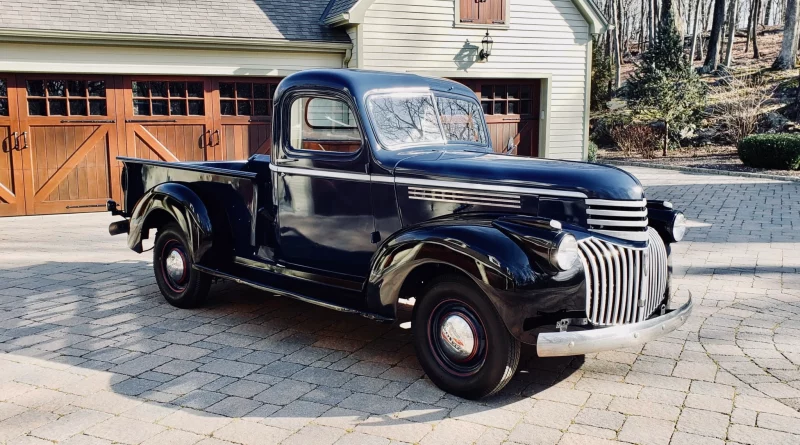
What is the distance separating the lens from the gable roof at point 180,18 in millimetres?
10812

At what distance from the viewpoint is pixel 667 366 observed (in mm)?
4477

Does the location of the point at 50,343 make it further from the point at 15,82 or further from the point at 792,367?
the point at 15,82

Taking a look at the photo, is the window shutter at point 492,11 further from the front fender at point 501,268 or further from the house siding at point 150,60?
the front fender at point 501,268

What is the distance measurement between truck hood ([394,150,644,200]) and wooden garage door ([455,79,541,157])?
963 centimetres

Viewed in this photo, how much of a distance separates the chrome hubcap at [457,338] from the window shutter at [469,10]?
10.7 metres

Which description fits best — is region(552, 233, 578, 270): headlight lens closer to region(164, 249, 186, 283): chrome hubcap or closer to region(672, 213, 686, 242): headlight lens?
region(672, 213, 686, 242): headlight lens

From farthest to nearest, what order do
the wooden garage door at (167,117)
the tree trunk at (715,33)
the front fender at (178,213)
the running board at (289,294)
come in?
the tree trunk at (715,33)
the wooden garage door at (167,117)
the front fender at (178,213)
the running board at (289,294)

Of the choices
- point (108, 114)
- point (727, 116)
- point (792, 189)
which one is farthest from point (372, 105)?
point (727, 116)

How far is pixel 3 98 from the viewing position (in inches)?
422

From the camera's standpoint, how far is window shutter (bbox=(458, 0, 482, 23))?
13656mm

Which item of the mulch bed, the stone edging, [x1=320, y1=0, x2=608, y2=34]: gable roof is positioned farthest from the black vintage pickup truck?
the mulch bed

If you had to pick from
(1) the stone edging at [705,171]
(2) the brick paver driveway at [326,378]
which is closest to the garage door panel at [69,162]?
(2) the brick paver driveway at [326,378]

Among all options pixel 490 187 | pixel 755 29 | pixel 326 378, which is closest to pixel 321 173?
pixel 490 187

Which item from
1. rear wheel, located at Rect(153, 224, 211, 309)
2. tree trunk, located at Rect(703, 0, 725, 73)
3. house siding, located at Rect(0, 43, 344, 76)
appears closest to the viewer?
rear wheel, located at Rect(153, 224, 211, 309)
